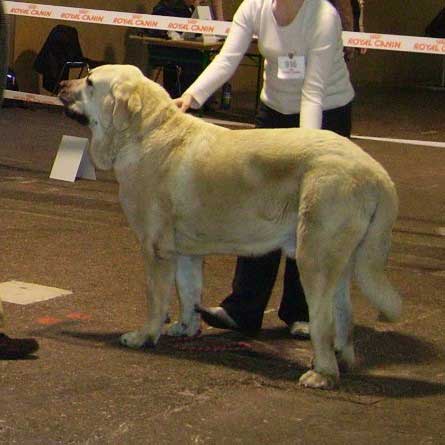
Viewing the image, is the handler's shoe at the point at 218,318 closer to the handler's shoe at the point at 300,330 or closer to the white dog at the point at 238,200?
the white dog at the point at 238,200

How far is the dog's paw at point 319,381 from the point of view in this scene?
4824 mm

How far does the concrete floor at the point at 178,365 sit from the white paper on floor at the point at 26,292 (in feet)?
0.28

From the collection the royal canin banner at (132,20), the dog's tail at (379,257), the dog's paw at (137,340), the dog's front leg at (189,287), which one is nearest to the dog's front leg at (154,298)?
the dog's paw at (137,340)

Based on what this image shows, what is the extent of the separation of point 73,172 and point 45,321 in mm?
4376

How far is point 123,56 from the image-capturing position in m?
16.9

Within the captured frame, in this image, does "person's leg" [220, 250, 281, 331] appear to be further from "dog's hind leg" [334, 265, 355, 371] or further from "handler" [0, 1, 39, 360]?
"handler" [0, 1, 39, 360]

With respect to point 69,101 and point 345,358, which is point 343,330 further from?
point 69,101

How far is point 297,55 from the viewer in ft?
17.6

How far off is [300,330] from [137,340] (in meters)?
0.86

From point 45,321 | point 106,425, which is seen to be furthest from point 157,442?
point 45,321

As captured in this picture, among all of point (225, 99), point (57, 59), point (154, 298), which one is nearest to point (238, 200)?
point (154, 298)

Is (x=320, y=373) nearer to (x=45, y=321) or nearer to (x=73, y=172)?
(x=45, y=321)

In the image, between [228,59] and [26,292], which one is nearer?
[228,59]

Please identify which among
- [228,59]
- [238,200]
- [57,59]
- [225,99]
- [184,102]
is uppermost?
[228,59]
